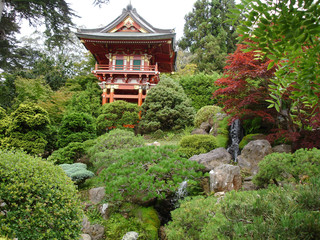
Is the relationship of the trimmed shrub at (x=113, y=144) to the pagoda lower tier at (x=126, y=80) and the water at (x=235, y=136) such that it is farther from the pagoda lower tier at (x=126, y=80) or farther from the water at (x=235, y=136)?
the pagoda lower tier at (x=126, y=80)

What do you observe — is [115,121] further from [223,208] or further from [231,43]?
[231,43]

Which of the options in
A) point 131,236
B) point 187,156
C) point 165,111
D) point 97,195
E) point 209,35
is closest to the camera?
point 131,236

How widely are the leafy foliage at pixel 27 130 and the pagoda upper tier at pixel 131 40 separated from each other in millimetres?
6739

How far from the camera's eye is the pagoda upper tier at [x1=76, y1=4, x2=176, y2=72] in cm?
1564

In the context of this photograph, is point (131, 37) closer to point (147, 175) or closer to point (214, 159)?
point (214, 159)

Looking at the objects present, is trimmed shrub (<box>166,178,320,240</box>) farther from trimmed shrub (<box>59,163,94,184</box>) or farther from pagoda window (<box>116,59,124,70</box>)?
pagoda window (<box>116,59,124,70</box>)

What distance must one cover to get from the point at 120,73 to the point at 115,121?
4.40 metres

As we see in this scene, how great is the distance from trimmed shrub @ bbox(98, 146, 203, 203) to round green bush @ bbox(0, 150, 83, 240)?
1.48 m

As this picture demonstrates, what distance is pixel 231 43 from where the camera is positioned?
26.5m

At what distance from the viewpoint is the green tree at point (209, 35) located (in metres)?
24.4

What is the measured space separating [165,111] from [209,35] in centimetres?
1491

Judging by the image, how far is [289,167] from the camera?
15.9ft

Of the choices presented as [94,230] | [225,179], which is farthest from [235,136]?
[94,230]

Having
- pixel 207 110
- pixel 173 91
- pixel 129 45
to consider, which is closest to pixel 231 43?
pixel 129 45
